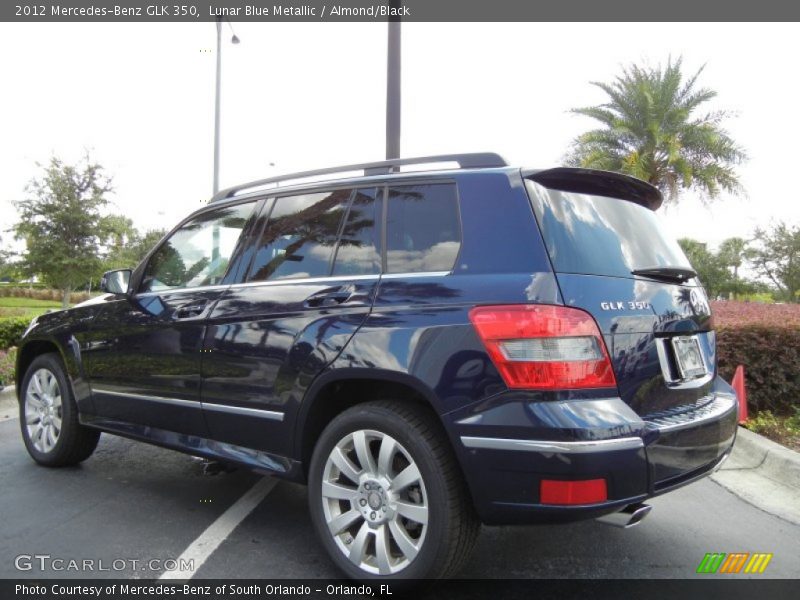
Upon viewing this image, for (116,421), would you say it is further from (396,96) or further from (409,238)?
(396,96)

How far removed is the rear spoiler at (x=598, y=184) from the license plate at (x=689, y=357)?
754 millimetres

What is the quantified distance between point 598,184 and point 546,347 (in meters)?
1.02

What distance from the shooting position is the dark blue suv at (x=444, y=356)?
233cm

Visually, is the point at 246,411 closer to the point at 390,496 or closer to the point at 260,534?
the point at 260,534

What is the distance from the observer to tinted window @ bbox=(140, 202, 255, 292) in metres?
3.68

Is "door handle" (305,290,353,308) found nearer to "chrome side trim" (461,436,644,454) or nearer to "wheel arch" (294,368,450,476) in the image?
"wheel arch" (294,368,450,476)

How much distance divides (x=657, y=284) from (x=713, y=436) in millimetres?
710

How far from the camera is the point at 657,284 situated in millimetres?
2820

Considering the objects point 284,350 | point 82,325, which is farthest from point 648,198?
point 82,325

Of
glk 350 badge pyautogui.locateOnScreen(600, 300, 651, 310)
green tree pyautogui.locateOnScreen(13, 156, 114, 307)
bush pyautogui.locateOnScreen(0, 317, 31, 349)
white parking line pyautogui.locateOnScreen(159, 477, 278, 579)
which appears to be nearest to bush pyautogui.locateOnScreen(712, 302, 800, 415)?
glk 350 badge pyautogui.locateOnScreen(600, 300, 651, 310)

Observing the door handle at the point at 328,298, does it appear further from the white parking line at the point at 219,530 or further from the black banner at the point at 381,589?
the white parking line at the point at 219,530

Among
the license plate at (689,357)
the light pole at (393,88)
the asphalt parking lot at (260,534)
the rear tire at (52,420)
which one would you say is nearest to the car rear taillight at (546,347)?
the license plate at (689,357)

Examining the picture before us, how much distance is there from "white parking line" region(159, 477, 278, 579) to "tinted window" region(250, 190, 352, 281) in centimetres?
140

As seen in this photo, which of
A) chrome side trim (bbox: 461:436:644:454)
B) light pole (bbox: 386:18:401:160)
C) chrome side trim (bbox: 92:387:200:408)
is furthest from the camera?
light pole (bbox: 386:18:401:160)
